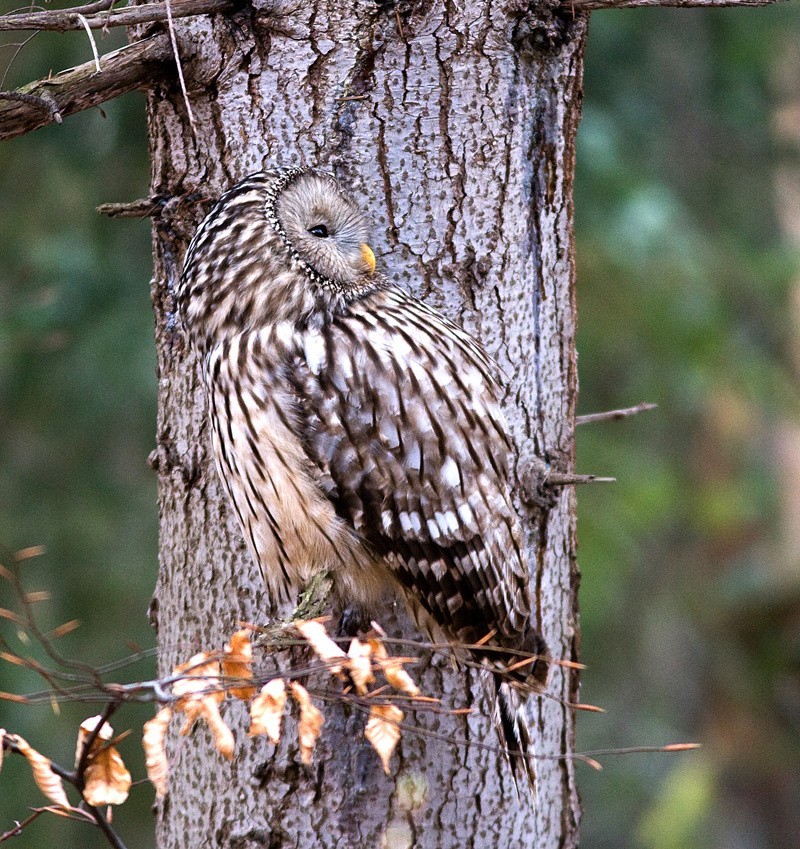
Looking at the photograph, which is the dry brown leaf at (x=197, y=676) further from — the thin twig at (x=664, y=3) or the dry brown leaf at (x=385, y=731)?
the thin twig at (x=664, y=3)

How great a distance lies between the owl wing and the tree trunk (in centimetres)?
17

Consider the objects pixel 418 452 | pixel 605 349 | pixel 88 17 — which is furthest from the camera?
pixel 605 349

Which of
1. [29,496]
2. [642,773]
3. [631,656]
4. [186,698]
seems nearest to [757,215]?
[631,656]

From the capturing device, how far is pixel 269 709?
1.93 meters

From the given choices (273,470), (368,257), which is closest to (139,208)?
(368,257)

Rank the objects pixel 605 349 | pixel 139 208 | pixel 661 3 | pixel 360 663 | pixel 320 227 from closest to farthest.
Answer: pixel 360 663 → pixel 661 3 → pixel 320 227 → pixel 139 208 → pixel 605 349

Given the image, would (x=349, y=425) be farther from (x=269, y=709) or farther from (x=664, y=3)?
(x=664, y=3)

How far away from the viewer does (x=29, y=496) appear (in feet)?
20.7

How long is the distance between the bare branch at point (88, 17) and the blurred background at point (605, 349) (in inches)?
120

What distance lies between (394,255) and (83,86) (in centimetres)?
85

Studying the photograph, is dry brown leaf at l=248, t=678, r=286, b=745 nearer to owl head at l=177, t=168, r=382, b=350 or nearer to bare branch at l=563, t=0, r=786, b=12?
owl head at l=177, t=168, r=382, b=350

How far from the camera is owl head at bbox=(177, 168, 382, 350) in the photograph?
2727 millimetres

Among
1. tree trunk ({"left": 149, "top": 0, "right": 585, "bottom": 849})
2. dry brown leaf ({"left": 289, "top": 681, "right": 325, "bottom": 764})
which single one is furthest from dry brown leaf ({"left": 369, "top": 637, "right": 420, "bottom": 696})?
tree trunk ({"left": 149, "top": 0, "right": 585, "bottom": 849})

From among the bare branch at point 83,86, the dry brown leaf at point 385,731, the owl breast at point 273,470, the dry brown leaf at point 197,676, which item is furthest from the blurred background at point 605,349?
Result: the dry brown leaf at point 197,676
